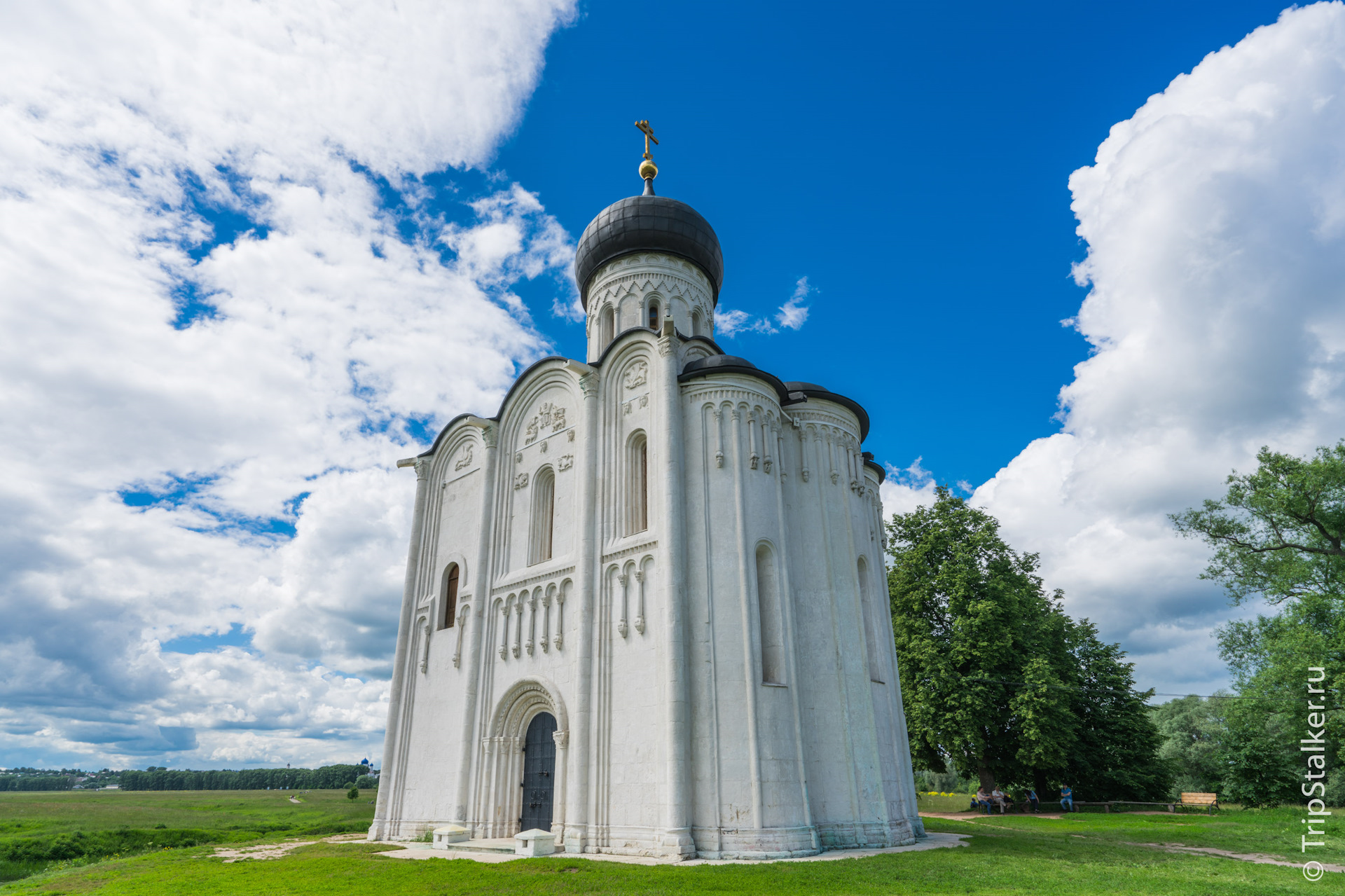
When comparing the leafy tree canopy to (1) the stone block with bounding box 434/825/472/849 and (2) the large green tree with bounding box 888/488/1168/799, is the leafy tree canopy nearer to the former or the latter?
(2) the large green tree with bounding box 888/488/1168/799

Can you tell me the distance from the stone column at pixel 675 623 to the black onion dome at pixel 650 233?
5.75 m

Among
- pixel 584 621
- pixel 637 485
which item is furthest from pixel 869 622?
pixel 584 621

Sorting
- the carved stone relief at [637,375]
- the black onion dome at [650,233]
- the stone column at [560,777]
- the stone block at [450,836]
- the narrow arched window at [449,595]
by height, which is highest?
the black onion dome at [650,233]

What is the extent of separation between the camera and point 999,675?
22125 mm

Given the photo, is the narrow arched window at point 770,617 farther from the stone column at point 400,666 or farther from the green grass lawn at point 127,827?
the green grass lawn at point 127,827

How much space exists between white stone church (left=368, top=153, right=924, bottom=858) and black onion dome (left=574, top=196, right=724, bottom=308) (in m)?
1.87

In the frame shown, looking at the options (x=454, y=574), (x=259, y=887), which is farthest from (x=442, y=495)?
(x=259, y=887)

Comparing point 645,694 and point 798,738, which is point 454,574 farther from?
point 798,738

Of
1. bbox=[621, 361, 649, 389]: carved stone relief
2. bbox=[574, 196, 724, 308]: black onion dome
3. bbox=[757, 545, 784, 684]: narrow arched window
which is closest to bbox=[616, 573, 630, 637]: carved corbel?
bbox=[757, 545, 784, 684]: narrow arched window

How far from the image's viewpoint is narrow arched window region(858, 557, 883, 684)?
1498 cm

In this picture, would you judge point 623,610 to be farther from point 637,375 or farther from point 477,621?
point 637,375

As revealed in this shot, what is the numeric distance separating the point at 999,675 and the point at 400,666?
17.7 m

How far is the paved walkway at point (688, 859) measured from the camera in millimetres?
10914

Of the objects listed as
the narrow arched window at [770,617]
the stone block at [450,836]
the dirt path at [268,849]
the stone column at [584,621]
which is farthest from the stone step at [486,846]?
the narrow arched window at [770,617]
